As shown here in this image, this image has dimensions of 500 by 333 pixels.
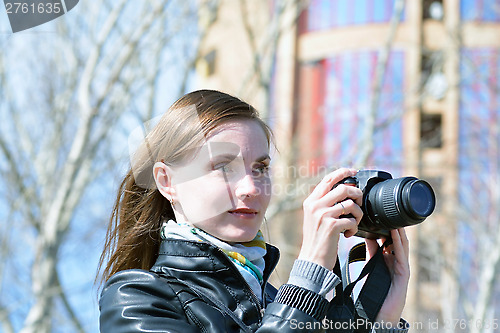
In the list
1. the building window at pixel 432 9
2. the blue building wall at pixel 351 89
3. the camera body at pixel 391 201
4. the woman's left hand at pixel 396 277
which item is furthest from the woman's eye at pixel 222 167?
the building window at pixel 432 9

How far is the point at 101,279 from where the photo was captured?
1816mm

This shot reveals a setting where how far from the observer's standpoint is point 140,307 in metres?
1.47

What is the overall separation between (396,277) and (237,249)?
38cm

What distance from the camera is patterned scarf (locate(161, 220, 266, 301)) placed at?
5.26 ft

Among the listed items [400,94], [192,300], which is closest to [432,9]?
[400,94]

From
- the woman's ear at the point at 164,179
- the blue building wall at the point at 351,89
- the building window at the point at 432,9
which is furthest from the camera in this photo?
the building window at the point at 432,9

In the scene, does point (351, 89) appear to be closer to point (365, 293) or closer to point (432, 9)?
point (432, 9)

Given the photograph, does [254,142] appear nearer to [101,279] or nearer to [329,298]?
[329,298]

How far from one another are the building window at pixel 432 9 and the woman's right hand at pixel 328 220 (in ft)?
59.6

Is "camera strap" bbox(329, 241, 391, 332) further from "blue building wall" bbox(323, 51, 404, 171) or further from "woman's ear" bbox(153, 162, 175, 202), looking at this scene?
"blue building wall" bbox(323, 51, 404, 171)

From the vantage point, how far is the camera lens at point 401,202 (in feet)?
4.93

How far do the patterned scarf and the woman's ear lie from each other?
71mm

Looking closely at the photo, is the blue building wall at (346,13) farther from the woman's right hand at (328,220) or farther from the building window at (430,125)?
the woman's right hand at (328,220)

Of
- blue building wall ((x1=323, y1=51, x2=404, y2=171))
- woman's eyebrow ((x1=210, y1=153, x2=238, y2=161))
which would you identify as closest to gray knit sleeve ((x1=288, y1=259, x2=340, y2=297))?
woman's eyebrow ((x1=210, y1=153, x2=238, y2=161))
